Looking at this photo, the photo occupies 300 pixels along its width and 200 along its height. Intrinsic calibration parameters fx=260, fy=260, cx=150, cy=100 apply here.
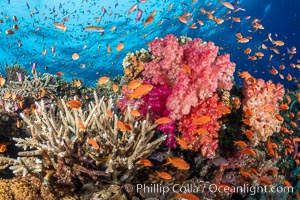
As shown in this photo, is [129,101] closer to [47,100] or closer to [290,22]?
[47,100]

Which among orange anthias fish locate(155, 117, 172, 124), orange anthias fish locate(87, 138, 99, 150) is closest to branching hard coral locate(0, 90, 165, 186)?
orange anthias fish locate(87, 138, 99, 150)

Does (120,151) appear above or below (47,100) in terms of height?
above

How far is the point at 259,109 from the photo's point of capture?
214 inches

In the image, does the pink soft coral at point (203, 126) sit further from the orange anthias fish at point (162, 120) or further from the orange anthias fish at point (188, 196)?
the orange anthias fish at point (188, 196)

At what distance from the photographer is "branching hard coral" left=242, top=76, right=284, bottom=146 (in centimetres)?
531

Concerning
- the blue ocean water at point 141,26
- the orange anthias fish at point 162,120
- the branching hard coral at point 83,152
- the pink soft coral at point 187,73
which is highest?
the pink soft coral at point 187,73

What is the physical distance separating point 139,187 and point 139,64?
327 cm

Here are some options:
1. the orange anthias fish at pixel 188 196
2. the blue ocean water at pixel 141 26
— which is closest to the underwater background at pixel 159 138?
the orange anthias fish at pixel 188 196

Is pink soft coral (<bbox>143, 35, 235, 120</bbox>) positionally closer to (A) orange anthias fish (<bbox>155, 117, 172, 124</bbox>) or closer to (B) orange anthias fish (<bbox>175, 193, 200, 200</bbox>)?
(A) orange anthias fish (<bbox>155, 117, 172, 124</bbox>)

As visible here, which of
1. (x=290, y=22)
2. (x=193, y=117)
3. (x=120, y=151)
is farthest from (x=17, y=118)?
(x=290, y=22)

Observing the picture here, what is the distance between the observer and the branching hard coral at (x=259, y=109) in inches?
209

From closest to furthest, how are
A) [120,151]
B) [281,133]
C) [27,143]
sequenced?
[120,151] → [27,143] → [281,133]

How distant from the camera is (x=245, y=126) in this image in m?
5.52

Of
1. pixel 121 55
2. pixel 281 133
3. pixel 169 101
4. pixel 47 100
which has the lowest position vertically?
pixel 121 55
